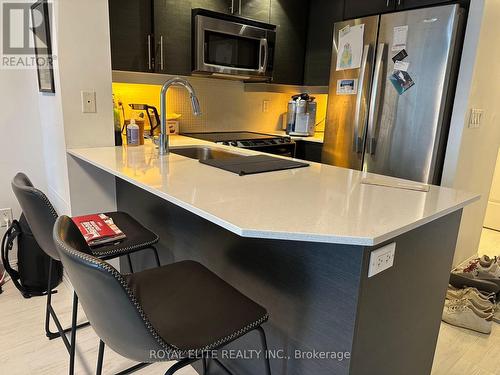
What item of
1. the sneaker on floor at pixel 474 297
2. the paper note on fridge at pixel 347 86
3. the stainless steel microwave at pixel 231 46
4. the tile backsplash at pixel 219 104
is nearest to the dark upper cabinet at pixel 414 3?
the paper note on fridge at pixel 347 86

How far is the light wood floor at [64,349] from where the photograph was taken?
5.47 ft

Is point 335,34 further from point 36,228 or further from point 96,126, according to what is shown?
point 36,228

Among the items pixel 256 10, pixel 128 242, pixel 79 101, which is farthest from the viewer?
pixel 256 10

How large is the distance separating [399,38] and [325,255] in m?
2.03

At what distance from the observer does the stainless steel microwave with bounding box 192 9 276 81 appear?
2.71 metres

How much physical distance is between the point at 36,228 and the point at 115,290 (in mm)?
880

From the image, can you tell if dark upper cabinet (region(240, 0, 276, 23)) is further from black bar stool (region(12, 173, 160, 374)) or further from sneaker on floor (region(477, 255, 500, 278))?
sneaker on floor (region(477, 255, 500, 278))

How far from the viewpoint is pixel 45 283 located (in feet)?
7.33

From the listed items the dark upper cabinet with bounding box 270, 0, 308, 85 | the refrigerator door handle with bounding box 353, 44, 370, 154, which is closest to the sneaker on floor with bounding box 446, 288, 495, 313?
the refrigerator door handle with bounding box 353, 44, 370, 154

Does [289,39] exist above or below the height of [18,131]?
above

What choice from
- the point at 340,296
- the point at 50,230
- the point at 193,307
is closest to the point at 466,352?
the point at 340,296

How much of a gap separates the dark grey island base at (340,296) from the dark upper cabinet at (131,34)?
5.00 ft

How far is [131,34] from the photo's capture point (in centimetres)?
248
